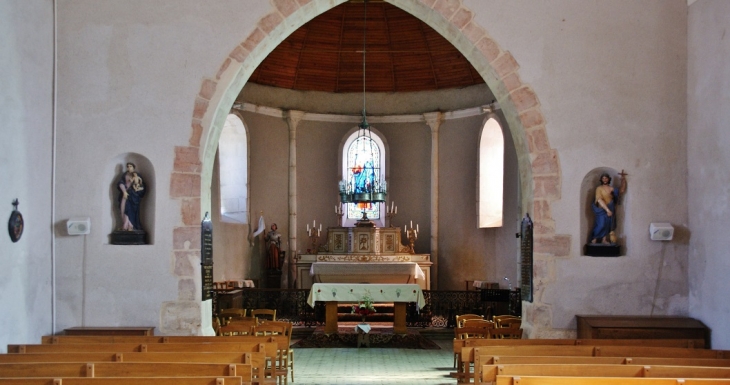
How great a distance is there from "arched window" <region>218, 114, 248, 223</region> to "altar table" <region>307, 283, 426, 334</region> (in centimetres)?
382

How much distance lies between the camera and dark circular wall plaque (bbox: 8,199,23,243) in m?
7.52

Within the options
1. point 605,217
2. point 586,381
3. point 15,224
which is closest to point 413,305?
point 605,217

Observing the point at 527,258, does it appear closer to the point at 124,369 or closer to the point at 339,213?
the point at 124,369

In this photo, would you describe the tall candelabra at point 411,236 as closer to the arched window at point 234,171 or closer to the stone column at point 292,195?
the stone column at point 292,195

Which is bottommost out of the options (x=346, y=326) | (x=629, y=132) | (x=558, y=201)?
(x=346, y=326)

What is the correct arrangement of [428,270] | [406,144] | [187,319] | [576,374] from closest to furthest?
[576,374] → [187,319] → [428,270] → [406,144]

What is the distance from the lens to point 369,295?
1259cm

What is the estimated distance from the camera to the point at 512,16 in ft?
29.9

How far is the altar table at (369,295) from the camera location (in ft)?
41.2

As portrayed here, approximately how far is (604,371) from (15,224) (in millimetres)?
5399

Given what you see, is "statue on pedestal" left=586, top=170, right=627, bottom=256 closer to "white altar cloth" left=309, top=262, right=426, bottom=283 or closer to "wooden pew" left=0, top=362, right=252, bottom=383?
"wooden pew" left=0, top=362, right=252, bottom=383

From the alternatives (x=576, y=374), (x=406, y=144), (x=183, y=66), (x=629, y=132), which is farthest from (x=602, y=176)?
(x=406, y=144)

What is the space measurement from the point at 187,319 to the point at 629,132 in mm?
5257

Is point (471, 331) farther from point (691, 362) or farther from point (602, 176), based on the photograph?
point (691, 362)
